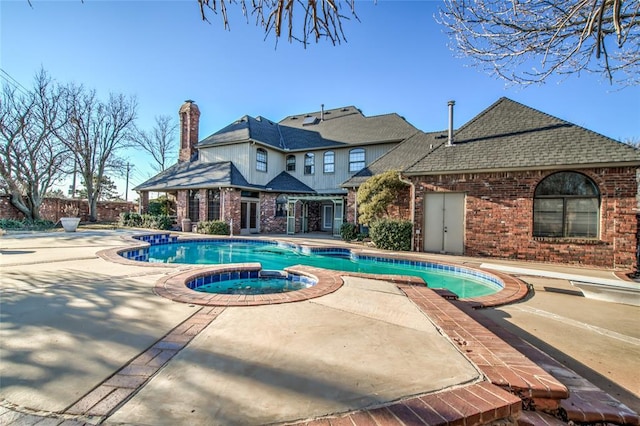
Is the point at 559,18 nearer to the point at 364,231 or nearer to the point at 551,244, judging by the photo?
the point at 551,244

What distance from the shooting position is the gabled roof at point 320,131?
58.1 feet

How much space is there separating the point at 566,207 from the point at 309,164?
13.9 m

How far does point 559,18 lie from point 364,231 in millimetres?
10777

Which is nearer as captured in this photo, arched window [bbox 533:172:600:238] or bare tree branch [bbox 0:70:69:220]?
arched window [bbox 533:172:600:238]

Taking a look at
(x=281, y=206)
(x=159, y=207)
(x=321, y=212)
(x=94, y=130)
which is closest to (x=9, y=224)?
(x=159, y=207)

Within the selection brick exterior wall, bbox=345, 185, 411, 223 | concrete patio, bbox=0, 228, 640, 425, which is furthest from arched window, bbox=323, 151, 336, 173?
concrete patio, bbox=0, 228, 640, 425

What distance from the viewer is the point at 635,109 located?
241 inches

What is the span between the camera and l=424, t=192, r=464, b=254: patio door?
33.6 ft

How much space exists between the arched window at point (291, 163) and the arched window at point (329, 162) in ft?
7.93

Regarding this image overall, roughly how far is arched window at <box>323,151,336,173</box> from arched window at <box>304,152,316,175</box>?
34.4 inches

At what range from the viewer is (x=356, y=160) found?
18000mm

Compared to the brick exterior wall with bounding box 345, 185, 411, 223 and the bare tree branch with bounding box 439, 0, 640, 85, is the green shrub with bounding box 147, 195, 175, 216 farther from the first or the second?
the bare tree branch with bounding box 439, 0, 640, 85

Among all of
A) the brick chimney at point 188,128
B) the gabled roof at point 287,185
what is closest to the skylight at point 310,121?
the gabled roof at point 287,185

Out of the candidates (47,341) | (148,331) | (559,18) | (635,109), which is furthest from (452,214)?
(47,341)
